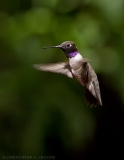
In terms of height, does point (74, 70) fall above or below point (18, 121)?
below

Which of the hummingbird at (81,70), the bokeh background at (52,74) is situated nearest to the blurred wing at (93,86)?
the hummingbird at (81,70)

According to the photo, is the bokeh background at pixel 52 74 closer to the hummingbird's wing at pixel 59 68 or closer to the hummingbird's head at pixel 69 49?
the hummingbird's wing at pixel 59 68

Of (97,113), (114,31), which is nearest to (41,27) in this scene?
(114,31)

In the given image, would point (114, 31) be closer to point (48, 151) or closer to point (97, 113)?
point (97, 113)

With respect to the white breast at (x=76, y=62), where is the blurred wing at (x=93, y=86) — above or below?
below

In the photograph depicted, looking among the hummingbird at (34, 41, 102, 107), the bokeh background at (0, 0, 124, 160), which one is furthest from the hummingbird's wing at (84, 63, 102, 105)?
the bokeh background at (0, 0, 124, 160)

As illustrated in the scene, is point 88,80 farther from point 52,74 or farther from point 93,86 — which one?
point 52,74

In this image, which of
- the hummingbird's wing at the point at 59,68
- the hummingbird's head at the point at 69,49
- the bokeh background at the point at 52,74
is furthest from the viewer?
the bokeh background at the point at 52,74

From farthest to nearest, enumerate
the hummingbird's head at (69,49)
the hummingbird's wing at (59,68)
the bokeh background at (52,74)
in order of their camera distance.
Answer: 1. the bokeh background at (52,74)
2. the hummingbird's wing at (59,68)
3. the hummingbird's head at (69,49)
